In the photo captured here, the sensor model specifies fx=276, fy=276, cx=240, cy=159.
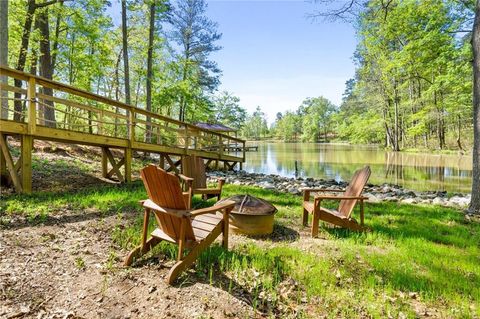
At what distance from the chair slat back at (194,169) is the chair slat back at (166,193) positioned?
2827mm

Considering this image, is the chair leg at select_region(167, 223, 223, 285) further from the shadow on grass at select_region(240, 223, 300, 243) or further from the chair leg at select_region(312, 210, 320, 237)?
the chair leg at select_region(312, 210, 320, 237)

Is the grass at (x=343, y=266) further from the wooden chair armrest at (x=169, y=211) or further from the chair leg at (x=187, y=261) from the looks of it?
the wooden chair armrest at (x=169, y=211)

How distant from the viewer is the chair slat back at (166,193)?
2.40 metres

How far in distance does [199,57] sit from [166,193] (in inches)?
913

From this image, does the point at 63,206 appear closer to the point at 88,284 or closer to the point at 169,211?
the point at 88,284

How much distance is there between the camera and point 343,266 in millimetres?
2971

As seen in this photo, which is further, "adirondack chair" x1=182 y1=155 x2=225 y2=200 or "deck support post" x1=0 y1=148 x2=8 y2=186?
"deck support post" x1=0 y1=148 x2=8 y2=186

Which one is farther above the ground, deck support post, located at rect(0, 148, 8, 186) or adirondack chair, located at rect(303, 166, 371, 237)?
deck support post, located at rect(0, 148, 8, 186)

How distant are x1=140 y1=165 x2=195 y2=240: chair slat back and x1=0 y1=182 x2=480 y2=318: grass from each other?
19.1 inches

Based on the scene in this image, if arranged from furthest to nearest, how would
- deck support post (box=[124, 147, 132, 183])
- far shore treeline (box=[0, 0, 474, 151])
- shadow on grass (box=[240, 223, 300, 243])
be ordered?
far shore treeline (box=[0, 0, 474, 151]) < deck support post (box=[124, 147, 132, 183]) < shadow on grass (box=[240, 223, 300, 243])

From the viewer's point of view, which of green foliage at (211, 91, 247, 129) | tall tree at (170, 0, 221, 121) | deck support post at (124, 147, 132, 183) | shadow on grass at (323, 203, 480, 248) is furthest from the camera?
green foliage at (211, 91, 247, 129)

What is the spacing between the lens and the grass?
2.33m

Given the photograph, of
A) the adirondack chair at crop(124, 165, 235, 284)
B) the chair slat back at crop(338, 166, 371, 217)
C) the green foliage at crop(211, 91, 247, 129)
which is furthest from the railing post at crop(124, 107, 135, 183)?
the green foliage at crop(211, 91, 247, 129)

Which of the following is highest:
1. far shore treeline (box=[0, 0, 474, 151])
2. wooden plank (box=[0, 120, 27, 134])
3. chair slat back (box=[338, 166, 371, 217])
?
far shore treeline (box=[0, 0, 474, 151])
